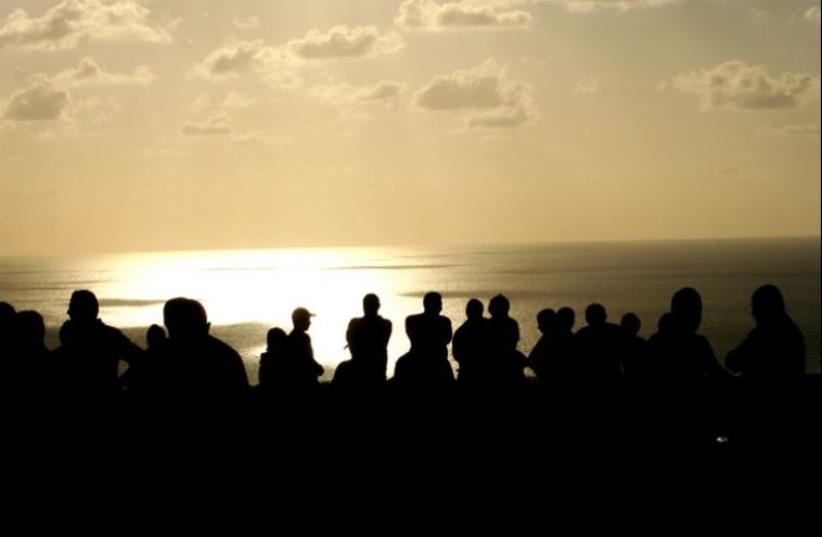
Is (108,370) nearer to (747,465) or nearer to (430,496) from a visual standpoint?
(430,496)

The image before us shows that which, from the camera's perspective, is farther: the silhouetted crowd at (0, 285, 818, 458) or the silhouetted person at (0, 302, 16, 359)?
the silhouetted person at (0, 302, 16, 359)

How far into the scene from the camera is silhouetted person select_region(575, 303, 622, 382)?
9.05m

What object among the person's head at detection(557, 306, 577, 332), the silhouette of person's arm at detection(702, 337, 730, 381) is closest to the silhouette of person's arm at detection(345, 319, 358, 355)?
the person's head at detection(557, 306, 577, 332)

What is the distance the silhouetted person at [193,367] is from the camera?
652 cm

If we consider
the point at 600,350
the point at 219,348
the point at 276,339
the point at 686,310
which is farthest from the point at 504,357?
the point at 219,348

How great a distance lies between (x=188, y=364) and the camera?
6.57 m

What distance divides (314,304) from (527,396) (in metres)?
161

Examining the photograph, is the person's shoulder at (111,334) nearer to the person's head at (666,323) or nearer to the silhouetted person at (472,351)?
the silhouetted person at (472,351)

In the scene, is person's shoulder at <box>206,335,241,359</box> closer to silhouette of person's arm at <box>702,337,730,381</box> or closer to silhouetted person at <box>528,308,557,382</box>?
silhouetted person at <box>528,308,557,382</box>

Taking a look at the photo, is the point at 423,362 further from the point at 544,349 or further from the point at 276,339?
the point at 276,339

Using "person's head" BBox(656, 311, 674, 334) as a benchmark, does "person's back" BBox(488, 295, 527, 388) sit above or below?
below

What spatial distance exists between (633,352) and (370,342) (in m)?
2.47

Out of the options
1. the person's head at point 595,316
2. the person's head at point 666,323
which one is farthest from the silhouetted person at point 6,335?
the person's head at point 666,323

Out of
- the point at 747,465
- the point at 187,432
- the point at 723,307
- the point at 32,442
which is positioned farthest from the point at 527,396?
the point at 723,307
